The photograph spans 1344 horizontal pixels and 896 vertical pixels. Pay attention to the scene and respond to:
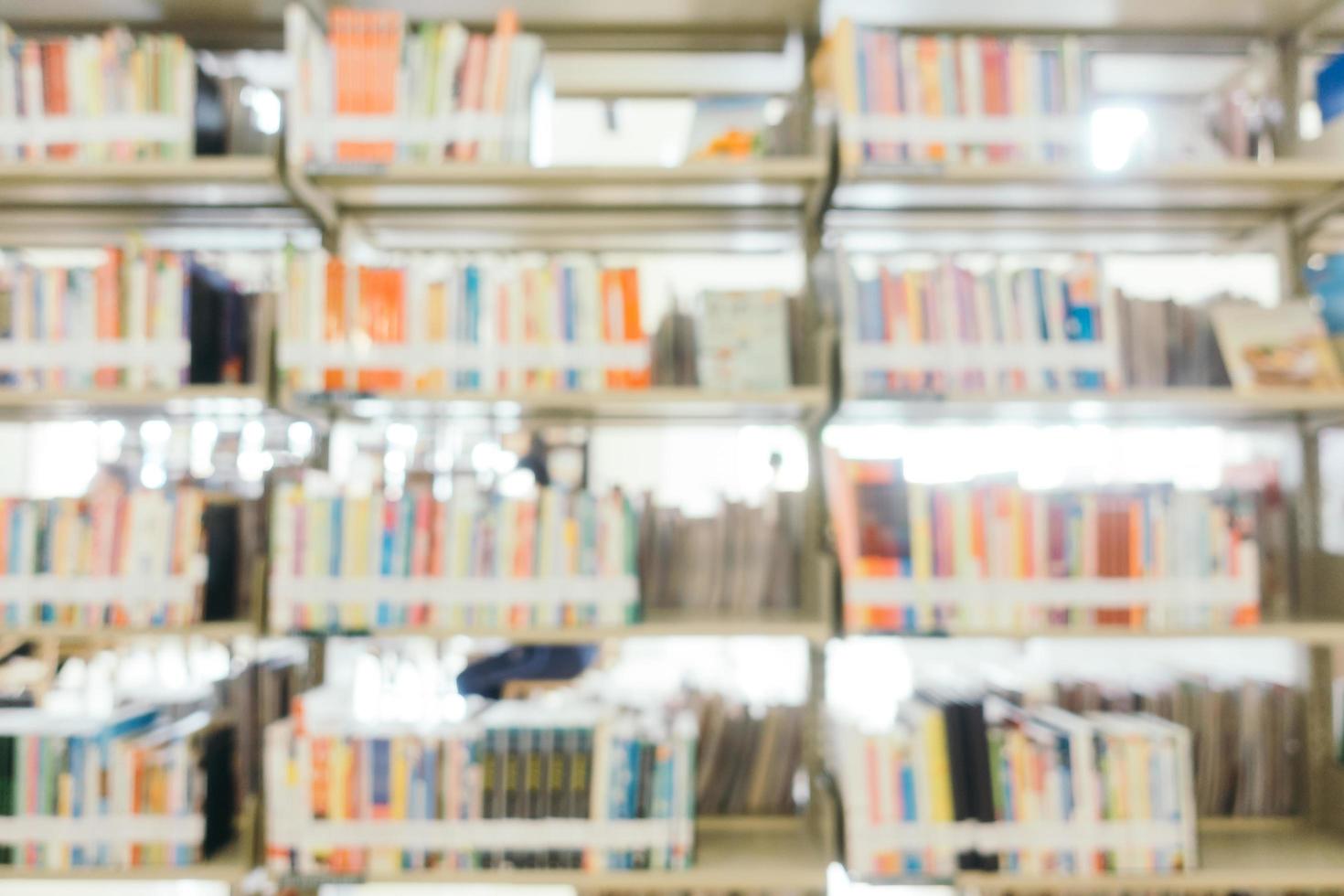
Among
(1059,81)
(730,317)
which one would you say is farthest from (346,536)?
(1059,81)

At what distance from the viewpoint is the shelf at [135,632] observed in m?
1.63

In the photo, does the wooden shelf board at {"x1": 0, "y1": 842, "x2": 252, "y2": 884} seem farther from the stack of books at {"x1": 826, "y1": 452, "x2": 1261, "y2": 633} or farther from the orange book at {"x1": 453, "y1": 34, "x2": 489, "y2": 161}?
the orange book at {"x1": 453, "y1": 34, "x2": 489, "y2": 161}

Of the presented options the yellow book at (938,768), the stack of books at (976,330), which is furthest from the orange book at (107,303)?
the yellow book at (938,768)

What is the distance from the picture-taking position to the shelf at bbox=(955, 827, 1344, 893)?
159 cm

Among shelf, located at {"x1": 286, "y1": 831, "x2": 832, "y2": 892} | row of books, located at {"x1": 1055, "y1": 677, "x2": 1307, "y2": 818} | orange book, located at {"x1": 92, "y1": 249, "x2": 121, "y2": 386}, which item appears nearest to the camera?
shelf, located at {"x1": 286, "y1": 831, "x2": 832, "y2": 892}

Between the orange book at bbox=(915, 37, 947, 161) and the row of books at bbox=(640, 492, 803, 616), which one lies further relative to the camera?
the row of books at bbox=(640, 492, 803, 616)

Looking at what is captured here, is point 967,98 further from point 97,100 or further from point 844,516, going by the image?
point 97,100

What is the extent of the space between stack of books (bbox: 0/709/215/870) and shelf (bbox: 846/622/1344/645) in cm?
128

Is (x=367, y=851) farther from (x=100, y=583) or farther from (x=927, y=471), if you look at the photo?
(x=927, y=471)

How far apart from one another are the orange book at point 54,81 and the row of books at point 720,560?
1.40 m

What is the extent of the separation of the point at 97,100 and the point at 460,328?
0.85 meters

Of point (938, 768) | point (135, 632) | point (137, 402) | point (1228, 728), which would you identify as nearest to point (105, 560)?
point (135, 632)

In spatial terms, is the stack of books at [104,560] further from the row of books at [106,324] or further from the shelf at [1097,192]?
the shelf at [1097,192]

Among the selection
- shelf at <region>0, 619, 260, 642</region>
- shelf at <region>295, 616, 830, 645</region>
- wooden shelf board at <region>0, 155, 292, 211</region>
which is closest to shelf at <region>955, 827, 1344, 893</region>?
shelf at <region>295, 616, 830, 645</region>
